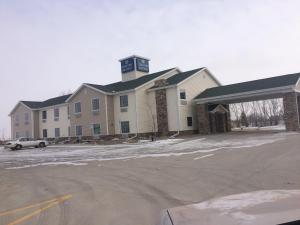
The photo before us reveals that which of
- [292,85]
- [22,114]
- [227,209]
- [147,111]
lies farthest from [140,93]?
[227,209]

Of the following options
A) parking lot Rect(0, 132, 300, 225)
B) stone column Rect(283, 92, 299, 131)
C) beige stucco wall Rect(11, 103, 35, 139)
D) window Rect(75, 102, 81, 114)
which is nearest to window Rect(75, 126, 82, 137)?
window Rect(75, 102, 81, 114)

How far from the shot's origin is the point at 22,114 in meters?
53.2

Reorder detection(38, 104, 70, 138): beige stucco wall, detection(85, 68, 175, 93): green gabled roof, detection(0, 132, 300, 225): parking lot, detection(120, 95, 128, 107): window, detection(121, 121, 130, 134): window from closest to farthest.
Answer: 1. detection(0, 132, 300, 225): parking lot
2. detection(121, 121, 130, 134): window
3. detection(120, 95, 128, 107): window
4. detection(85, 68, 175, 93): green gabled roof
5. detection(38, 104, 70, 138): beige stucco wall

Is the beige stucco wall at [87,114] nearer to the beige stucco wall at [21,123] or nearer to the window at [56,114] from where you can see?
the window at [56,114]

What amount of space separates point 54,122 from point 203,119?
901 inches

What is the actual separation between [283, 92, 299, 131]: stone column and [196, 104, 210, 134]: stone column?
843cm

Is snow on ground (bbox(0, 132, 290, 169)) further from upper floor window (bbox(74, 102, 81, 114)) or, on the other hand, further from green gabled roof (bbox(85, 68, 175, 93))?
upper floor window (bbox(74, 102, 81, 114))

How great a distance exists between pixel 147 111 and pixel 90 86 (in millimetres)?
7510

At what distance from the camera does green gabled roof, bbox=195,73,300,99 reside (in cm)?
2997

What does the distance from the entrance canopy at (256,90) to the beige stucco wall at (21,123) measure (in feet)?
89.5

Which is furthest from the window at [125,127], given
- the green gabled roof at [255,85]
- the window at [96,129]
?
the green gabled roof at [255,85]

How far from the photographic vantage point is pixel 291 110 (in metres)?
29.1

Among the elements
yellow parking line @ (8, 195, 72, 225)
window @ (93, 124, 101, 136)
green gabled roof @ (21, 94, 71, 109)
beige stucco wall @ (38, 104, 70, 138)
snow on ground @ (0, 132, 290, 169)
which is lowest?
yellow parking line @ (8, 195, 72, 225)

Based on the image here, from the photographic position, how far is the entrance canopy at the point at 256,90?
29352 mm
